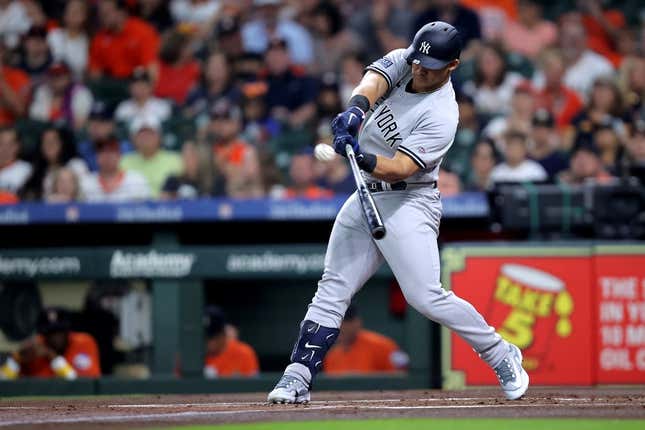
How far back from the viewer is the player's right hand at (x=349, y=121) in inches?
207

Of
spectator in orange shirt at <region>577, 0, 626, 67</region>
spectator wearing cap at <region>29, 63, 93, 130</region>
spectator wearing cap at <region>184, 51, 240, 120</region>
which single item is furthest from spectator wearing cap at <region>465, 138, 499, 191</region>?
spectator wearing cap at <region>29, 63, 93, 130</region>

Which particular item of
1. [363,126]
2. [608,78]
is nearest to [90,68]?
[608,78]

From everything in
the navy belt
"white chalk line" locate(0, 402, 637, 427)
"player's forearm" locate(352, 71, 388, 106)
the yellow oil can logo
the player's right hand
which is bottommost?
"white chalk line" locate(0, 402, 637, 427)

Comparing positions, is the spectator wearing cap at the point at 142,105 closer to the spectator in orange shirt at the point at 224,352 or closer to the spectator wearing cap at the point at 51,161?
the spectator wearing cap at the point at 51,161

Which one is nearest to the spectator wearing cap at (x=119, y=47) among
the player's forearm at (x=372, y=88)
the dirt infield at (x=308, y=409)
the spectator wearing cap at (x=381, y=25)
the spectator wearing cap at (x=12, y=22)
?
the spectator wearing cap at (x=12, y=22)

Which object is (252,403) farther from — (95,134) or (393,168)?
(95,134)

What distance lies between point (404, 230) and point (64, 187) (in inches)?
178

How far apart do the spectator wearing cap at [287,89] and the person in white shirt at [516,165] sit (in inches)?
70.1

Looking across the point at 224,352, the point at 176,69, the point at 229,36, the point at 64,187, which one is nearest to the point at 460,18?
the point at 229,36

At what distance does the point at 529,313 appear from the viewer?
26.0 ft

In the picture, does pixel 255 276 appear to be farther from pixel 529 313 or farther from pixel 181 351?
pixel 529 313

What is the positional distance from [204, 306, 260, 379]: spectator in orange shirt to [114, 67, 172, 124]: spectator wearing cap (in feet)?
8.68

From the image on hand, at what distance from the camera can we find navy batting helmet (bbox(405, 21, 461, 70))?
17.7 ft

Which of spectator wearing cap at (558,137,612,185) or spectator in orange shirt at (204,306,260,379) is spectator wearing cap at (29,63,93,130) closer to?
spectator in orange shirt at (204,306,260,379)
